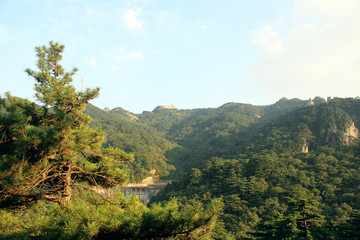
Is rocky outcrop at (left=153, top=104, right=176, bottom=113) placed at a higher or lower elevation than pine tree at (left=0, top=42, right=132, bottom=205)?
higher

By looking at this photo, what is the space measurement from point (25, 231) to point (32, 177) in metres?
0.93

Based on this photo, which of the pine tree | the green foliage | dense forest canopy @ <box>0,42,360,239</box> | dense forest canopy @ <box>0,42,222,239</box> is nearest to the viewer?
the green foliage

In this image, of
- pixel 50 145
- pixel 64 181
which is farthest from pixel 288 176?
pixel 50 145

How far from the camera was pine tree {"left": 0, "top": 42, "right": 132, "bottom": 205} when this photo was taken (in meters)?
4.06

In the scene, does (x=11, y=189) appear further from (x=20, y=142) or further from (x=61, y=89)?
(x=61, y=89)

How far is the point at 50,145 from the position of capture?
169 inches

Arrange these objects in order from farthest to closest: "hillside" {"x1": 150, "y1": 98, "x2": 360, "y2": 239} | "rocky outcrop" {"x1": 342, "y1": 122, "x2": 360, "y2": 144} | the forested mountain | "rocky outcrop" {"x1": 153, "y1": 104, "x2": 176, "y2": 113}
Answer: "rocky outcrop" {"x1": 153, "y1": 104, "x2": 176, "y2": 113}
"rocky outcrop" {"x1": 342, "y1": 122, "x2": 360, "y2": 144}
"hillside" {"x1": 150, "y1": 98, "x2": 360, "y2": 239}
the forested mountain

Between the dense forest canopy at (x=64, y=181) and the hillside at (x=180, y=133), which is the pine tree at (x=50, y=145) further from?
→ the hillside at (x=180, y=133)

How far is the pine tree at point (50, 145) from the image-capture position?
4.06 metres

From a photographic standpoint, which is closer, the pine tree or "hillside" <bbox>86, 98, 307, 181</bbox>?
the pine tree

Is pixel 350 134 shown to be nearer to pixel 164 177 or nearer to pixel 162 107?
pixel 164 177

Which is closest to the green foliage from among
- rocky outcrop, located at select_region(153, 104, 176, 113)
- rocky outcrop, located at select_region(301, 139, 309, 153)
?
rocky outcrop, located at select_region(301, 139, 309, 153)

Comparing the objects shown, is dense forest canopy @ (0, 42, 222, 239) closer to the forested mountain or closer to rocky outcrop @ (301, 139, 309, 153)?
the forested mountain

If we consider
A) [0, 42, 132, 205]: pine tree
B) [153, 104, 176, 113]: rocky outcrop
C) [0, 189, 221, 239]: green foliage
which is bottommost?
[0, 189, 221, 239]: green foliage
